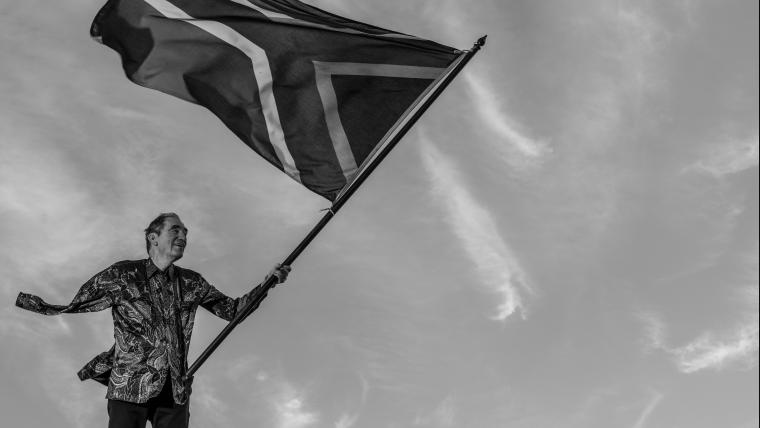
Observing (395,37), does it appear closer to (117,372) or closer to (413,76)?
(413,76)

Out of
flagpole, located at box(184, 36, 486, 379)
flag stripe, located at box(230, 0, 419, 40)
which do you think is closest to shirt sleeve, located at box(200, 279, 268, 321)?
flagpole, located at box(184, 36, 486, 379)

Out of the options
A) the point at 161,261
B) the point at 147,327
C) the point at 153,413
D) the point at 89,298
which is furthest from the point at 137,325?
the point at 153,413

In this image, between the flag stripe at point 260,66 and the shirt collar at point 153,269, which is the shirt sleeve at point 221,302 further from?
the flag stripe at point 260,66

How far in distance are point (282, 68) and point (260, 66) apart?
0.26 metres

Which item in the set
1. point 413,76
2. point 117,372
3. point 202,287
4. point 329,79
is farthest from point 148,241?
point 413,76

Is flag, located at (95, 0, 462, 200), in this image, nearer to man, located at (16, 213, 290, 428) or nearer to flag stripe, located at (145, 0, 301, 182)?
flag stripe, located at (145, 0, 301, 182)

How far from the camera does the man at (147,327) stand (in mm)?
8797

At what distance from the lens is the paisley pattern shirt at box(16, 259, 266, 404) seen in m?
8.80

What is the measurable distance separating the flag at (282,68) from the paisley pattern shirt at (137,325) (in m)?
2.24

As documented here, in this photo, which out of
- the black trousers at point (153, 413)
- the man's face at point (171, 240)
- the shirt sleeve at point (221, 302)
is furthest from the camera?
the shirt sleeve at point (221, 302)

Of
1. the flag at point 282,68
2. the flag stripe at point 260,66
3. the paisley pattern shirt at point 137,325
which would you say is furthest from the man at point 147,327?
the flag at point 282,68

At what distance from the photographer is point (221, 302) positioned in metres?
9.62

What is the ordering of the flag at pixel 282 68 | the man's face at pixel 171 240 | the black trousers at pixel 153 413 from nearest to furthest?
the black trousers at pixel 153 413 < the man's face at pixel 171 240 < the flag at pixel 282 68

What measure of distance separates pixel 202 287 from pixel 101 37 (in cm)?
365
